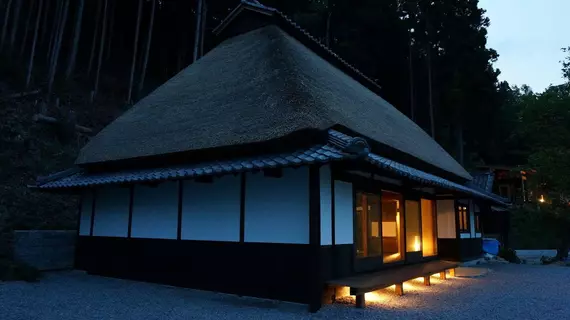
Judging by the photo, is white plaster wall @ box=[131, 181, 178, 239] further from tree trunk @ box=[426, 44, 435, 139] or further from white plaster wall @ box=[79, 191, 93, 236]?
tree trunk @ box=[426, 44, 435, 139]

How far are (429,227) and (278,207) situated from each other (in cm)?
644

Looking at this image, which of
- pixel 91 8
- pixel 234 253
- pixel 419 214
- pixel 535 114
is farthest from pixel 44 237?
pixel 535 114

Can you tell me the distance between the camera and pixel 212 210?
7055mm

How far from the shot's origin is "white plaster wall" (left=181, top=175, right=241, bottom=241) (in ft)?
22.3

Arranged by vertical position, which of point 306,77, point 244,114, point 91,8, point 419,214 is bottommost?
point 419,214

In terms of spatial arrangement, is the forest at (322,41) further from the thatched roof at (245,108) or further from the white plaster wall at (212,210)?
the white plaster wall at (212,210)

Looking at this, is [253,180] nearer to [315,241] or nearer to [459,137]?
[315,241]

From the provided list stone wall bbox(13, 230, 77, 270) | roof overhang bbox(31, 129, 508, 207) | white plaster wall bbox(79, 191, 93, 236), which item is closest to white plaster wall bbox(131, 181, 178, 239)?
roof overhang bbox(31, 129, 508, 207)

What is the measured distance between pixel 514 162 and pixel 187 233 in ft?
96.1

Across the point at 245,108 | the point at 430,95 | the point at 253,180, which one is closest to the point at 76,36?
the point at 245,108

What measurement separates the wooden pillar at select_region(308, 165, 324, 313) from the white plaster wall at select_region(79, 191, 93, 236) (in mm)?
6453

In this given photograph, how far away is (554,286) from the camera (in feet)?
27.7

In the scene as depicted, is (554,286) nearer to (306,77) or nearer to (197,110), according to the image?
(306,77)

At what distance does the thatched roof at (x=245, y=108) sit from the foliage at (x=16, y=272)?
264 cm
